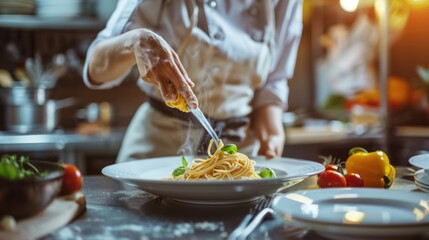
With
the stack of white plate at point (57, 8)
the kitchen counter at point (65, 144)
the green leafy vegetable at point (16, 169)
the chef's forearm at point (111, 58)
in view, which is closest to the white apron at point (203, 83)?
the chef's forearm at point (111, 58)

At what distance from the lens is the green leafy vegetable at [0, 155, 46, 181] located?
91 cm

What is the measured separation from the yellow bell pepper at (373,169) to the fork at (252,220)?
0.74 feet

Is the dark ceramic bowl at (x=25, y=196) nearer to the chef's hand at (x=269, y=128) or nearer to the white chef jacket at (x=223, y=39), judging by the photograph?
the white chef jacket at (x=223, y=39)

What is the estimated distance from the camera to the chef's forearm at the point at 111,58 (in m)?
1.25

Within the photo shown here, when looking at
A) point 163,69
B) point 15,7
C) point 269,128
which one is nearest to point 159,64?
point 163,69

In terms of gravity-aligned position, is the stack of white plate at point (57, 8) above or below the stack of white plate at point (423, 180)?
above

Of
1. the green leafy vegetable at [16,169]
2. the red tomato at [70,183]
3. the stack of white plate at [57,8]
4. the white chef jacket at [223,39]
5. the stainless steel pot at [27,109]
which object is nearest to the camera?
the green leafy vegetable at [16,169]

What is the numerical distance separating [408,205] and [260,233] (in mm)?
253

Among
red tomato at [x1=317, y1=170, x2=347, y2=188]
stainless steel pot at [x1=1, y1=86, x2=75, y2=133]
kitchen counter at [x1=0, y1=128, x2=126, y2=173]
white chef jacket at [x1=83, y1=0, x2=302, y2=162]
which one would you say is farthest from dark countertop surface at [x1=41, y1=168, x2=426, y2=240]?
stainless steel pot at [x1=1, y1=86, x2=75, y2=133]

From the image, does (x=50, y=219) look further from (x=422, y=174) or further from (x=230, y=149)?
(x=422, y=174)

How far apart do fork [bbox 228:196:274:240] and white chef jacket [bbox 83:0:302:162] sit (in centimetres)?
47

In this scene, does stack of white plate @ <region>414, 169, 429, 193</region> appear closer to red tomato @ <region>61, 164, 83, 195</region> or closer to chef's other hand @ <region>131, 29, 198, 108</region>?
chef's other hand @ <region>131, 29, 198, 108</region>

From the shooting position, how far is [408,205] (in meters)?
0.95

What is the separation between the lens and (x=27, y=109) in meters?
3.24
